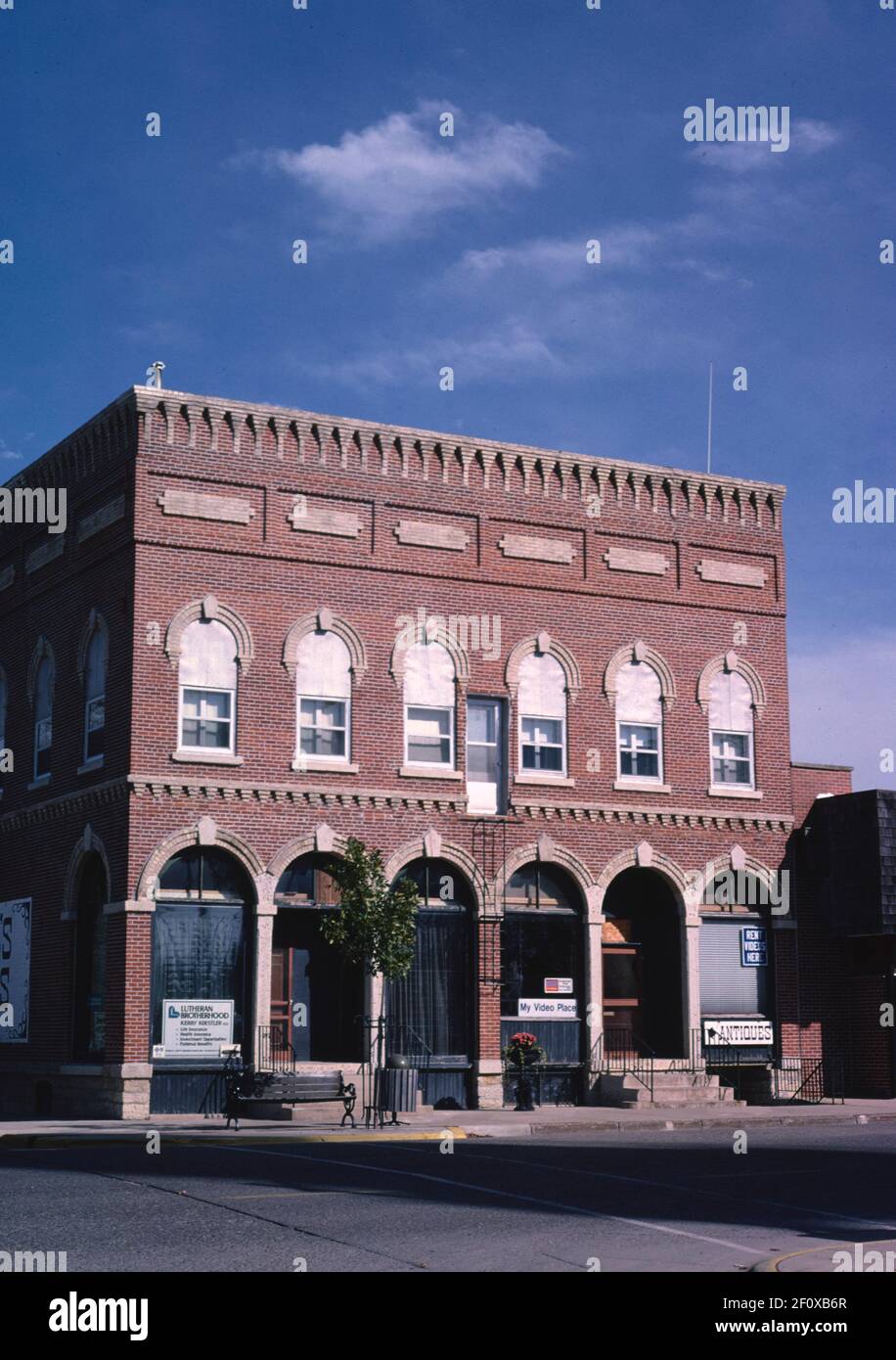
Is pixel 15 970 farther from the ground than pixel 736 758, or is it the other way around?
pixel 736 758

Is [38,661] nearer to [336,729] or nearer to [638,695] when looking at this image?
[336,729]

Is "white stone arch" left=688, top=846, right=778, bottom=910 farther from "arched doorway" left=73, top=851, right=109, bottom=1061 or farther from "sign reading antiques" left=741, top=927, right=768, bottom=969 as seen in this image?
"arched doorway" left=73, top=851, right=109, bottom=1061

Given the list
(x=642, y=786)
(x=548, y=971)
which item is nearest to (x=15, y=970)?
(x=548, y=971)

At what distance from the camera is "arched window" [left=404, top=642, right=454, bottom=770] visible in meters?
32.0

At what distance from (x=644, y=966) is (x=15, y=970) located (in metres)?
12.4

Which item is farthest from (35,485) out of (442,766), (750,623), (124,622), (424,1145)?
(424,1145)

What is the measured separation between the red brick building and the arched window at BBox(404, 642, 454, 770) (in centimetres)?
6

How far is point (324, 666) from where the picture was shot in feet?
103

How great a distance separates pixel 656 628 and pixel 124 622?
1093 centimetres

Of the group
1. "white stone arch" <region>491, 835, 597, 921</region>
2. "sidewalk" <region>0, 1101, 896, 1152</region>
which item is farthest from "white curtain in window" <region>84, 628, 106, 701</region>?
"white stone arch" <region>491, 835, 597, 921</region>

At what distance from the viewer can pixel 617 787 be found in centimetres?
3350

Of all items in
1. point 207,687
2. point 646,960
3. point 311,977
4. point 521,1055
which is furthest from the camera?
point 646,960

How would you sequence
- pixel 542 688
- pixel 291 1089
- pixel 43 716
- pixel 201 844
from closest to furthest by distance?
pixel 291 1089 → pixel 201 844 → pixel 542 688 → pixel 43 716

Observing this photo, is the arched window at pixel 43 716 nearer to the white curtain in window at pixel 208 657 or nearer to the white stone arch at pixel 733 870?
the white curtain in window at pixel 208 657
